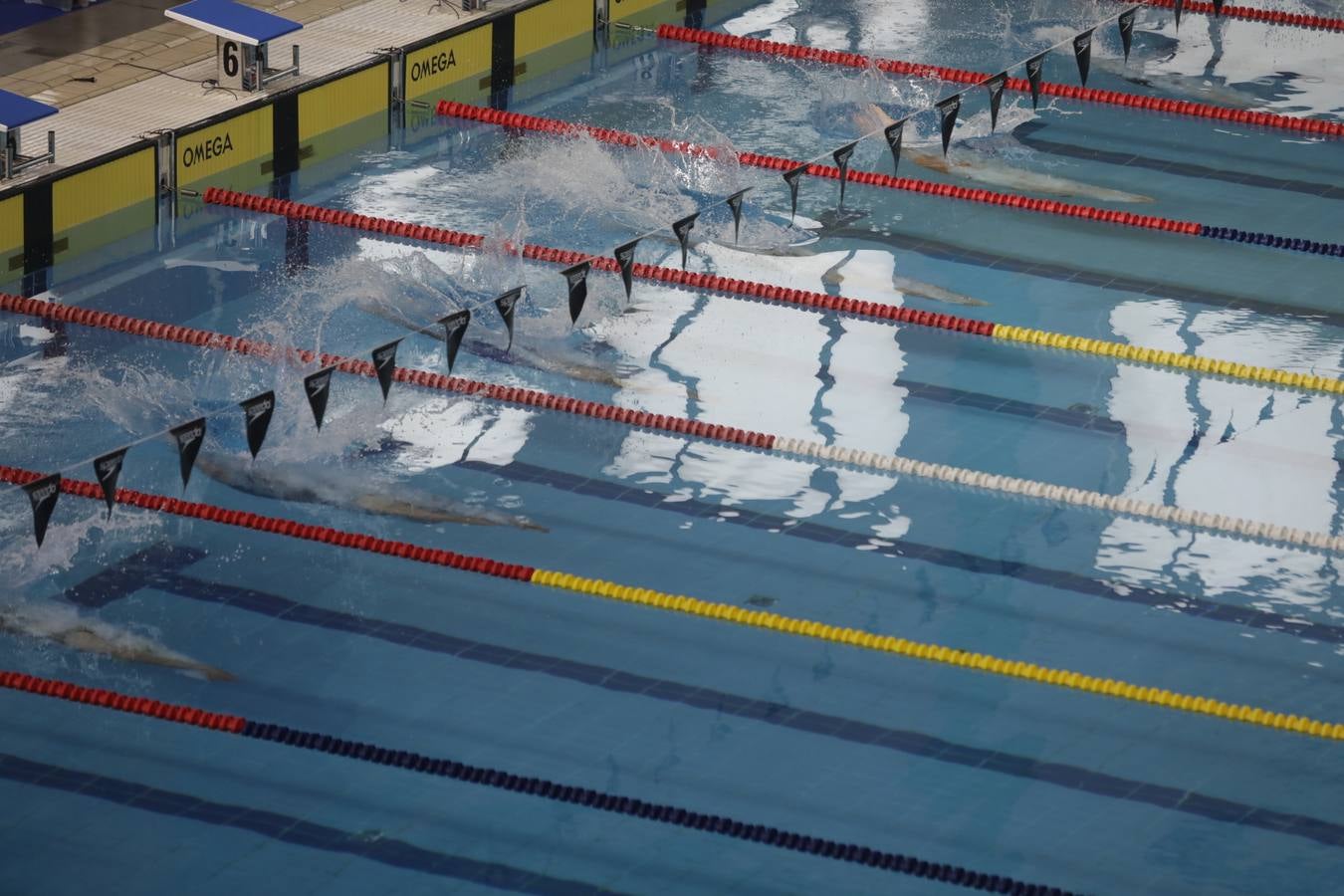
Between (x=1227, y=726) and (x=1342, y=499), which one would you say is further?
→ (x=1342, y=499)

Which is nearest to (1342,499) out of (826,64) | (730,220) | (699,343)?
(699,343)

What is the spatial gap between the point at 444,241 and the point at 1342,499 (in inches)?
162

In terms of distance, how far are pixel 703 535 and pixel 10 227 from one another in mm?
3606

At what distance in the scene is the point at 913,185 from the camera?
448 inches

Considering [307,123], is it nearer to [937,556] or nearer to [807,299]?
[807,299]

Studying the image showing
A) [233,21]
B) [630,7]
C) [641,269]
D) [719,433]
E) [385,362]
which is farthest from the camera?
[630,7]

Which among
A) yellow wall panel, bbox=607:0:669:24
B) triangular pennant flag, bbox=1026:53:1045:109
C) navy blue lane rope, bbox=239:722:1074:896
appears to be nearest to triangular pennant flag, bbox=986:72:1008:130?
triangular pennant flag, bbox=1026:53:1045:109

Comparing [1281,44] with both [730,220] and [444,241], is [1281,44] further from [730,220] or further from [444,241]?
[444,241]

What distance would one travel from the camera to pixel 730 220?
427 inches

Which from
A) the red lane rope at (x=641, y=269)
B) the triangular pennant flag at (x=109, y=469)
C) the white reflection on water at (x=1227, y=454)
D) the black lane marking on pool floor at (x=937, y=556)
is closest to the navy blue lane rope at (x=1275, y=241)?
the white reflection on water at (x=1227, y=454)

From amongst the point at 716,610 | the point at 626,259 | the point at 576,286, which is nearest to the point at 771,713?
the point at 716,610

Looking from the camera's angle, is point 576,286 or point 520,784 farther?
point 576,286

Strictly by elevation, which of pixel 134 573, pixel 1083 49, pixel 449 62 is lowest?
pixel 134 573

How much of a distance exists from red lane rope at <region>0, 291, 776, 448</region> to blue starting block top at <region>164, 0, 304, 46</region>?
1.91 meters
